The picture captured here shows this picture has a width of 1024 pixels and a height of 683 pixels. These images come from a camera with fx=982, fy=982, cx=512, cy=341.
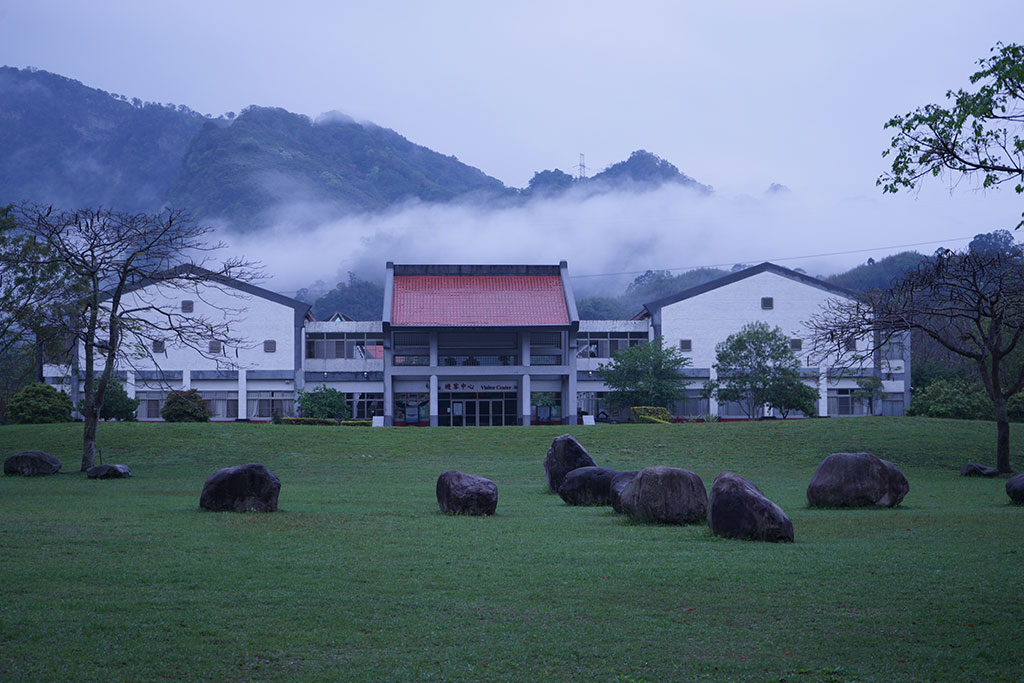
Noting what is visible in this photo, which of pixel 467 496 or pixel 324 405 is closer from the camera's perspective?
pixel 467 496

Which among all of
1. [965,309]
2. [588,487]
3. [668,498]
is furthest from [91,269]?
[965,309]

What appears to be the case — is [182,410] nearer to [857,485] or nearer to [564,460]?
[564,460]

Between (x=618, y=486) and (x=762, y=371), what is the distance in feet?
141

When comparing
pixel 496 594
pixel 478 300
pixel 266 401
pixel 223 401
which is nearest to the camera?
pixel 496 594

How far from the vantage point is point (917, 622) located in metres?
9.57

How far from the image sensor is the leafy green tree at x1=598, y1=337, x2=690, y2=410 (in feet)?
214

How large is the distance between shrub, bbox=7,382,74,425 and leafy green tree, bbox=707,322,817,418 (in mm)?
39066

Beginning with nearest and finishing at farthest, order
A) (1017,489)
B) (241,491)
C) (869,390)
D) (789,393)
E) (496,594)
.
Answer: (496,594) < (241,491) < (1017,489) < (789,393) < (869,390)

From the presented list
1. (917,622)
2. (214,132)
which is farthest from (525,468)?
(214,132)

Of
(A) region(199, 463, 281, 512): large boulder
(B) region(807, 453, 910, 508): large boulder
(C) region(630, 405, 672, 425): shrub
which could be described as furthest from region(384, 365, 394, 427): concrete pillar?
(B) region(807, 453, 910, 508): large boulder

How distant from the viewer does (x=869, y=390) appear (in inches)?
2758

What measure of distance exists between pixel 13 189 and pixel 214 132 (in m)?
40.6

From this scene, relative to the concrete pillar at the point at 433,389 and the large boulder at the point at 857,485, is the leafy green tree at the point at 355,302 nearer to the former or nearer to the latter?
the concrete pillar at the point at 433,389

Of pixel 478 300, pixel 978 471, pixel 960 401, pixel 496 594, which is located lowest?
pixel 978 471
